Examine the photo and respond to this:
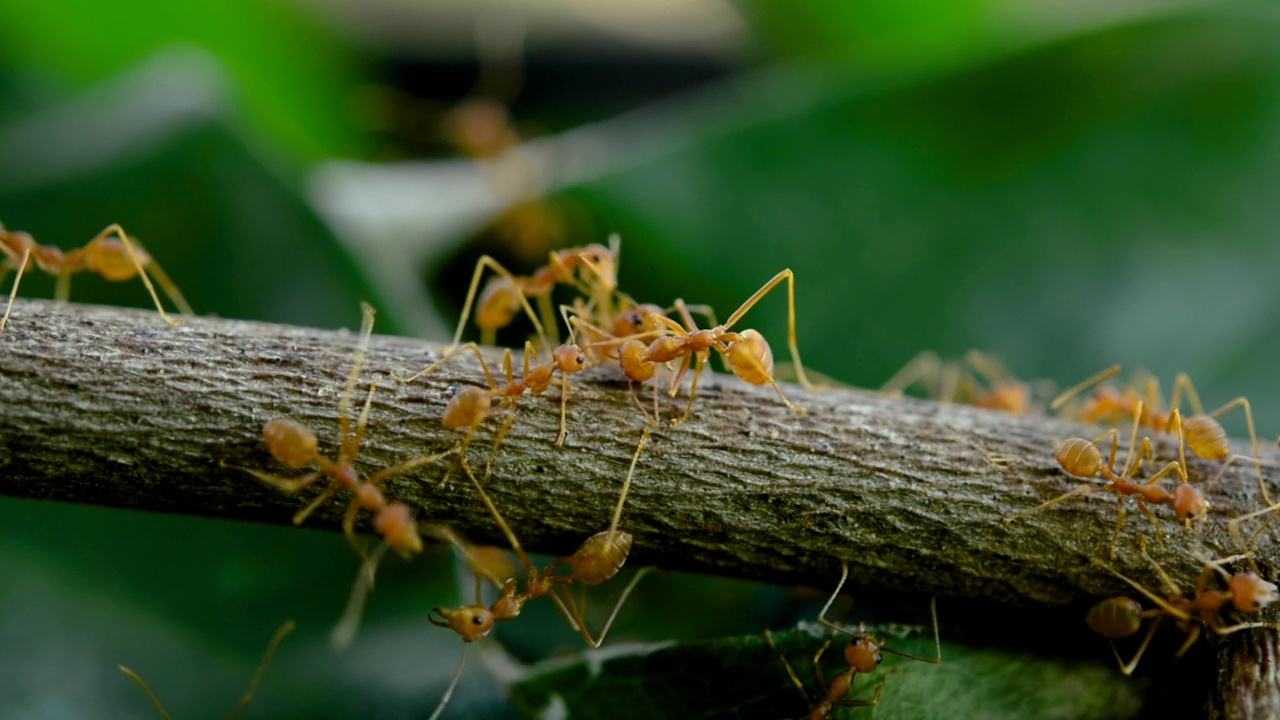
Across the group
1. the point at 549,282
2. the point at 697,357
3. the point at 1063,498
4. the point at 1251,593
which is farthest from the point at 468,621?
the point at 1251,593

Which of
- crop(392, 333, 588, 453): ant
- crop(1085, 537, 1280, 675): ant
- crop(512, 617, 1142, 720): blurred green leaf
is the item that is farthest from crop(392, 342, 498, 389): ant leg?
crop(1085, 537, 1280, 675): ant

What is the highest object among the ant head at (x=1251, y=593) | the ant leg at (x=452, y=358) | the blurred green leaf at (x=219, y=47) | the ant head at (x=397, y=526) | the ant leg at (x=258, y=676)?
the blurred green leaf at (x=219, y=47)

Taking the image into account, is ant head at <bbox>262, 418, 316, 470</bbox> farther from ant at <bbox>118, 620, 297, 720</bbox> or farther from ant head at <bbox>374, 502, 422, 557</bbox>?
ant at <bbox>118, 620, 297, 720</bbox>

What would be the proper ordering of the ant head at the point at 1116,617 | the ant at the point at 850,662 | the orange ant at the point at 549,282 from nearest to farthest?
the ant head at the point at 1116,617
the ant at the point at 850,662
the orange ant at the point at 549,282

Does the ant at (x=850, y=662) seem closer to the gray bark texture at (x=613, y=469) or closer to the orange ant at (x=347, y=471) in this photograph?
the gray bark texture at (x=613, y=469)

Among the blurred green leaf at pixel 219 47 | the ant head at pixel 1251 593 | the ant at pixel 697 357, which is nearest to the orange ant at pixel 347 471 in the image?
the ant at pixel 697 357

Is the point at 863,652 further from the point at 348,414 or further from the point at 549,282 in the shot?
the point at 549,282
